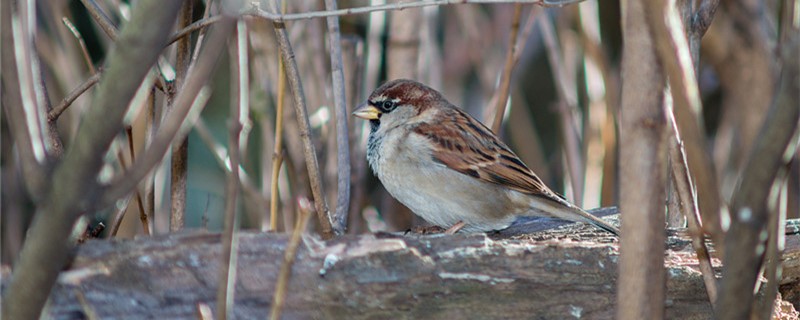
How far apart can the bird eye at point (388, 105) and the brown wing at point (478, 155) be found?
10cm

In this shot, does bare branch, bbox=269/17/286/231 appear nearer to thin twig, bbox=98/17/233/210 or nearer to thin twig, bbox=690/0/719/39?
thin twig, bbox=98/17/233/210

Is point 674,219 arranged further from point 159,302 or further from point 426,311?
point 159,302

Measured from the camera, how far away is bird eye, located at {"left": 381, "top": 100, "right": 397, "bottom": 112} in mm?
3062

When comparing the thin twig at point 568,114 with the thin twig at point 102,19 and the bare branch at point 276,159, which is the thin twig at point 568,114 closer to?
the bare branch at point 276,159

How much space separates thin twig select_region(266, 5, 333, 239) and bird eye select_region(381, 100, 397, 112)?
99 cm

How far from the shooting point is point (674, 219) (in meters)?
2.35

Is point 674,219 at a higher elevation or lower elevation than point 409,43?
lower

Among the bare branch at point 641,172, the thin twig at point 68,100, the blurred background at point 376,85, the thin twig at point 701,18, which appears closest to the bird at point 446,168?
the blurred background at point 376,85

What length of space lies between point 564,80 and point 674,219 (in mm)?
1076

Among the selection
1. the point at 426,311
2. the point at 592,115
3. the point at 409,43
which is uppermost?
the point at 409,43

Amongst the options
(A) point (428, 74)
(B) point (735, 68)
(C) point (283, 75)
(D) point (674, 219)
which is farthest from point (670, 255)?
(B) point (735, 68)

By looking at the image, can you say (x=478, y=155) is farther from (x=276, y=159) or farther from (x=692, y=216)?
(x=692, y=216)

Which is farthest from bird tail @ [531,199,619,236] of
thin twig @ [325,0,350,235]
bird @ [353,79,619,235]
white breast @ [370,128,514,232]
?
thin twig @ [325,0,350,235]

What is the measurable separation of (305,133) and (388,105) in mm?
1018
